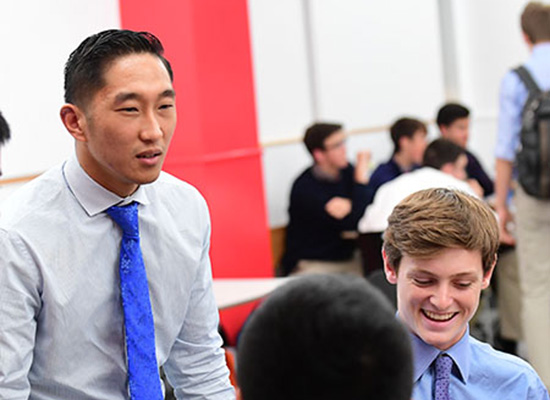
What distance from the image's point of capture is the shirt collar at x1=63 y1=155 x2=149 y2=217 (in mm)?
Answer: 1835

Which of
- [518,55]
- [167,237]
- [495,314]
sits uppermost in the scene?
[518,55]

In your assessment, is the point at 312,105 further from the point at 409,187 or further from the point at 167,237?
the point at 167,237

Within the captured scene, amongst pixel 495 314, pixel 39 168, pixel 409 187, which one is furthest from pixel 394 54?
pixel 39 168

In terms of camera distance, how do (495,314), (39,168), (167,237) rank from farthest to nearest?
(495,314), (39,168), (167,237)

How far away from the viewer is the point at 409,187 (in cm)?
433

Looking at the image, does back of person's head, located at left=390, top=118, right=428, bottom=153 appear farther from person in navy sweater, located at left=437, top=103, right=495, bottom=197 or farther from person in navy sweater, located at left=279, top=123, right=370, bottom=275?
person in navy sweater, located at left=279, top=123, right=370, bottom=275

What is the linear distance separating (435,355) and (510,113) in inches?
107

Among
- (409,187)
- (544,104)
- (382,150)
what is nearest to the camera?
(544,104)

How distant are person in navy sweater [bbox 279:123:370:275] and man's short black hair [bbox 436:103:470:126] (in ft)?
2.52

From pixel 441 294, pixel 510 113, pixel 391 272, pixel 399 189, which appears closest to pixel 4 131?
pixel 391 272

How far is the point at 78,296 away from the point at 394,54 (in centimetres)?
572

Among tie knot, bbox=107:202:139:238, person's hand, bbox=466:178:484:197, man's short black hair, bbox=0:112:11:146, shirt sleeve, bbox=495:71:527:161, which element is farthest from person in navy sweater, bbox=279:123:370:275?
tie knot, bbox=107:202:139:238

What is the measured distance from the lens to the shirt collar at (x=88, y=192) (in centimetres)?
183

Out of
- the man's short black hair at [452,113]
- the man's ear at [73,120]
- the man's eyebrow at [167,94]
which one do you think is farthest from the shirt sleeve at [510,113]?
the man's ear at [73,120]
